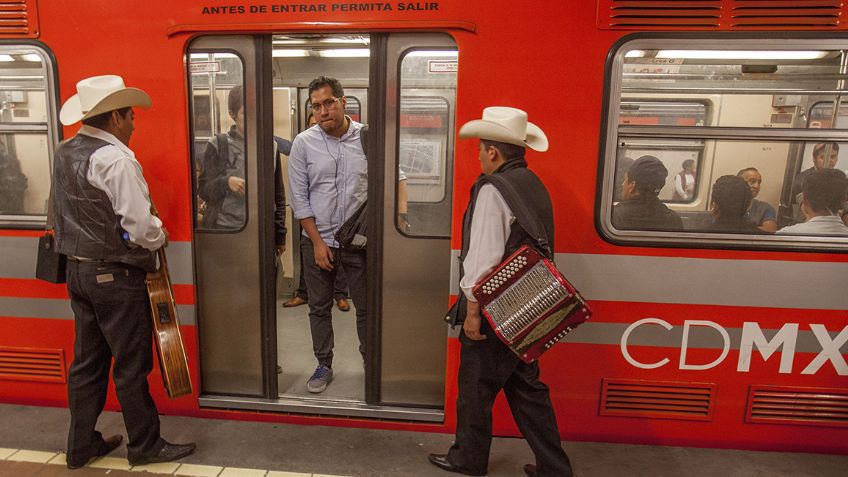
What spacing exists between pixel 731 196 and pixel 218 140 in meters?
2.89

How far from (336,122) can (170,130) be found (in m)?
0.94

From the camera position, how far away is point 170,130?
9.75 feet

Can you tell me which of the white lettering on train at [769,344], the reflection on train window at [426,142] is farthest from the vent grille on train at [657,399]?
the reflection on train window at [426,142]

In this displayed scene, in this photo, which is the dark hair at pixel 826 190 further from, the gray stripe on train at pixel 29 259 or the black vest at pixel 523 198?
the gray stripe on train at pixel 29 259

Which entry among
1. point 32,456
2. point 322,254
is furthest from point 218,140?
point 32,456

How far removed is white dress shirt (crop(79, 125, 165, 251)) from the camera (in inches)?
94.0

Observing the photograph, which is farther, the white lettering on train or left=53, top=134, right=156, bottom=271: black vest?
the white lettering on train

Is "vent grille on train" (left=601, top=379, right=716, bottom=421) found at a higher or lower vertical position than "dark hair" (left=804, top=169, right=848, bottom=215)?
lower

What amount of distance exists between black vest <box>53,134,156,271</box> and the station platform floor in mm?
1136

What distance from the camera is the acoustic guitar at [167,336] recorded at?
2615 mm

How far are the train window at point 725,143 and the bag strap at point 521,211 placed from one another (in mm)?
718

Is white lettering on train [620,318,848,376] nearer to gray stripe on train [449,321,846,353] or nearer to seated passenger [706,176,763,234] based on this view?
gray stripe on train [449,321,846,353]

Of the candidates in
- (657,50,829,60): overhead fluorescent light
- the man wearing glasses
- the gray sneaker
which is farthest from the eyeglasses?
(657,50,829,60): overhead fluorescent light

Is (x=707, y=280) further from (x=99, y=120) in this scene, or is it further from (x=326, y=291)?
(x=99, y=120)
